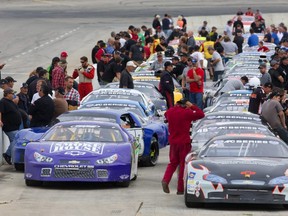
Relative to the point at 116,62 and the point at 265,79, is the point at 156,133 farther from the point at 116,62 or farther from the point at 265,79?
the point at 116,62

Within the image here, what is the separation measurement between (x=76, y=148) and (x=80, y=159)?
32 cm

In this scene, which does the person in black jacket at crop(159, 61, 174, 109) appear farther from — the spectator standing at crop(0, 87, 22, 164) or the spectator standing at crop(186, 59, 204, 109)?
the spectator standing at crop(0, 87, 22, 164)

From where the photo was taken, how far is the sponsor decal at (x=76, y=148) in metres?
18.4

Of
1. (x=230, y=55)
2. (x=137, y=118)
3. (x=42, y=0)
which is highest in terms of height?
(x=137, y=118)

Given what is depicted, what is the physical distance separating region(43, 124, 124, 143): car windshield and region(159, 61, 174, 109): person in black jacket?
29.2 ft

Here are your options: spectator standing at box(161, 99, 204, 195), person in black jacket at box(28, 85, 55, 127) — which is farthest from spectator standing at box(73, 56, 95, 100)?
spectator standing at box(161, 99, 204, 195)

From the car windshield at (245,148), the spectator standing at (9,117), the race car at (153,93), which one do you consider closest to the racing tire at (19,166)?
the spectator standing at (9,117)

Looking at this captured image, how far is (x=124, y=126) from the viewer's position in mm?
21203

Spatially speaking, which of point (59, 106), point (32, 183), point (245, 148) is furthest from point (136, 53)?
point (245, 148)

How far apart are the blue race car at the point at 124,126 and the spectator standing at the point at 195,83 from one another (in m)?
6.20

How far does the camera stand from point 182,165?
17875 mm

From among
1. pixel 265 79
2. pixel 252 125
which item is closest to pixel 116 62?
pixel 265 79

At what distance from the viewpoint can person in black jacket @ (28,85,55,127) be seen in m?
21.9

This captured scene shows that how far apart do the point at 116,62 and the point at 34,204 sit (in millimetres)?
14309
